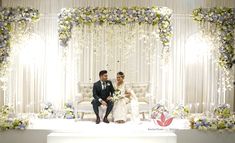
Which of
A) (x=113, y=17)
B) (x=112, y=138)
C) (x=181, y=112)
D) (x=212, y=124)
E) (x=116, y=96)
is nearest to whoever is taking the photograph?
(x=112, y=138)

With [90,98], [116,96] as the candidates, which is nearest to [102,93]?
[116,96]

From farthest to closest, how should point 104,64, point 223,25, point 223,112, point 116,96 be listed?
point 104,64 → point 223,25 → point 223,112 → point 116,96

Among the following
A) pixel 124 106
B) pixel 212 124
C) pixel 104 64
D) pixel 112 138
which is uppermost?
pixel 104 64

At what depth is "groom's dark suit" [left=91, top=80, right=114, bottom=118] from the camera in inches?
347

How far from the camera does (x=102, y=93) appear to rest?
8961 mm

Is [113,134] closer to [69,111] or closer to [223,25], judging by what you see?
[69,111]

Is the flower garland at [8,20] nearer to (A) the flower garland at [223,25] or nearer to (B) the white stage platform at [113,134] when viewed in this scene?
(B) the white stage platform at [113,134]

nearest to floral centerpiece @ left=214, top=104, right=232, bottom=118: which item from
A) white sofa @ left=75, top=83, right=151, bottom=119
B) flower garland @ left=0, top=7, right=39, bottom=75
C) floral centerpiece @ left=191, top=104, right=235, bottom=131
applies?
floral centerpiece @ left=191, top=104, right=235, bottom=131

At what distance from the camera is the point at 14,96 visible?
1112 cm

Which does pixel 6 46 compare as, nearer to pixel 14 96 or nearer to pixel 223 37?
pixel 14 96

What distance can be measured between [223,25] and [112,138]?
3630 millimetres

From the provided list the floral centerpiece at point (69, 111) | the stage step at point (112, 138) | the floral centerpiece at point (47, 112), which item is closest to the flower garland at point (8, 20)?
the floral centerpiece at point (47, 112)

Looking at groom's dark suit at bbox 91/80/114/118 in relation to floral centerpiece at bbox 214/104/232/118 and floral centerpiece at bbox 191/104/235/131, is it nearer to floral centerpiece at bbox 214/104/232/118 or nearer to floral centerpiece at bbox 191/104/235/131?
floral centerpiece at bbox 191/104/235/131

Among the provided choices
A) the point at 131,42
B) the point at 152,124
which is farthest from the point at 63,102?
the point at 152,124
